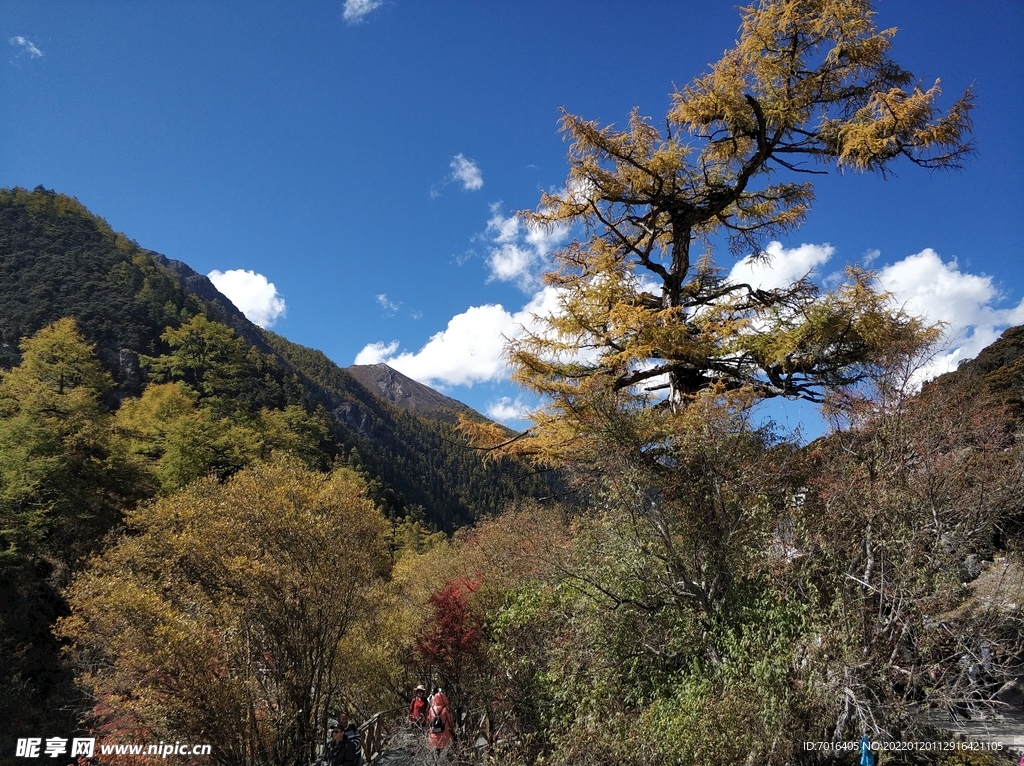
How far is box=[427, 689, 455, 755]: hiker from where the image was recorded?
25.2 ft

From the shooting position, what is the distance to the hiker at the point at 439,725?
7694 millimetres

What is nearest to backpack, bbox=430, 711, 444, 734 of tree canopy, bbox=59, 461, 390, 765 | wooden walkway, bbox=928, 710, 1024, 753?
tree canopy, bbox=59, 461, 390, 765

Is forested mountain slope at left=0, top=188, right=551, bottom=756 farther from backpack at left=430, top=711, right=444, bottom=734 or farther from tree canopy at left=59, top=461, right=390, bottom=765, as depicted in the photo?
backpack at left=430, top=711, right=444, bottom=734

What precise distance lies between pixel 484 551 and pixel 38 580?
15.3 metres

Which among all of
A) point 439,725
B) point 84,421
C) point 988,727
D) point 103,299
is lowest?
point 439,725

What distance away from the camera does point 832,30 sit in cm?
710

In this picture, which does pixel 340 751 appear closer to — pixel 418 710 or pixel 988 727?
pixel 418 710

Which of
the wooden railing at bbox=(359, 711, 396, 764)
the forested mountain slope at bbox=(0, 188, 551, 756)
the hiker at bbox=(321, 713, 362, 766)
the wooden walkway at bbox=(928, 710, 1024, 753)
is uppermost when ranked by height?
the forested mountain slope at bbox=(0, 188, 551, 756)

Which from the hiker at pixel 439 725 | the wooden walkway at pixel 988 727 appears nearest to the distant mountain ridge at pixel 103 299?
the hiker at pixel 439 725

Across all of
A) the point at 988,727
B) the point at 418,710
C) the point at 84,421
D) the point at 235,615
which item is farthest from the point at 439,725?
the point at 84,421

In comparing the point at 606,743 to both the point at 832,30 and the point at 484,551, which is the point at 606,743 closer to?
the point at 832,30

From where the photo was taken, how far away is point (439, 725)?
7.96 metres

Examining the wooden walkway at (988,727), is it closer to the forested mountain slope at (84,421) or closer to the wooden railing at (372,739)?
the forested mountain slope at (84,421)

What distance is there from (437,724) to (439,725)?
0.03 meters
